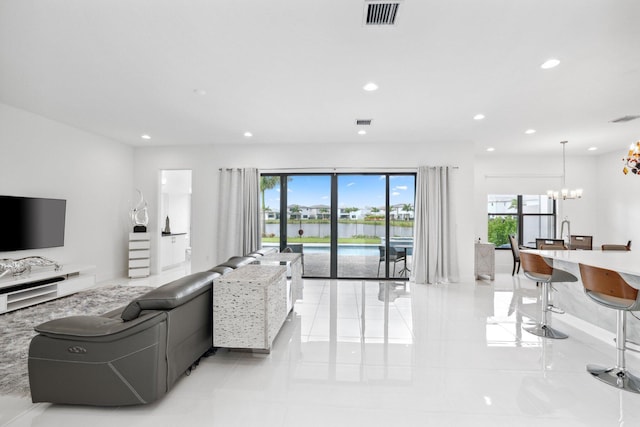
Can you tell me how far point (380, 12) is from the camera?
2357mm

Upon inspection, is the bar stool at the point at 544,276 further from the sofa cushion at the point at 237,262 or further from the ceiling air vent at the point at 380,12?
the sofa cushion at the point at 237,262

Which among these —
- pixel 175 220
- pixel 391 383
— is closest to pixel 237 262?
pixel 391 383

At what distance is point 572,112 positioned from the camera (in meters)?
4.52

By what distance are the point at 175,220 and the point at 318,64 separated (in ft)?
24.8

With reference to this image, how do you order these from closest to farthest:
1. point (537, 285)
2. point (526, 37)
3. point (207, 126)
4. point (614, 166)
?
point (526, 37) → point (207, 126) → point (537, 285) → point (614, 166)

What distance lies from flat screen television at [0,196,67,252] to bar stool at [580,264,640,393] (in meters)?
6.97

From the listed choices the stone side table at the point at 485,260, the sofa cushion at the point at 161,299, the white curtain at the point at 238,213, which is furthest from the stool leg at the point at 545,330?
the white curtain at the point at 238,213

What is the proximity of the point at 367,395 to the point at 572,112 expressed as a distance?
4.99m

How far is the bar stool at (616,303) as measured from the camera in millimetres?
2414

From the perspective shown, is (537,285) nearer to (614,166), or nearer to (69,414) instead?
(614,166)

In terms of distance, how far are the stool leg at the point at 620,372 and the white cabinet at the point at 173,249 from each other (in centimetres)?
745

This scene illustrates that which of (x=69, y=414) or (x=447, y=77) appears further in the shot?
(x=447, y=77)

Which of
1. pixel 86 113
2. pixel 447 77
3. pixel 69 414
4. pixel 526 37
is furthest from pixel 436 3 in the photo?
pixel 86 113

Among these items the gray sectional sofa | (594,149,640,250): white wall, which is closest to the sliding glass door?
the gray sectional sofa
